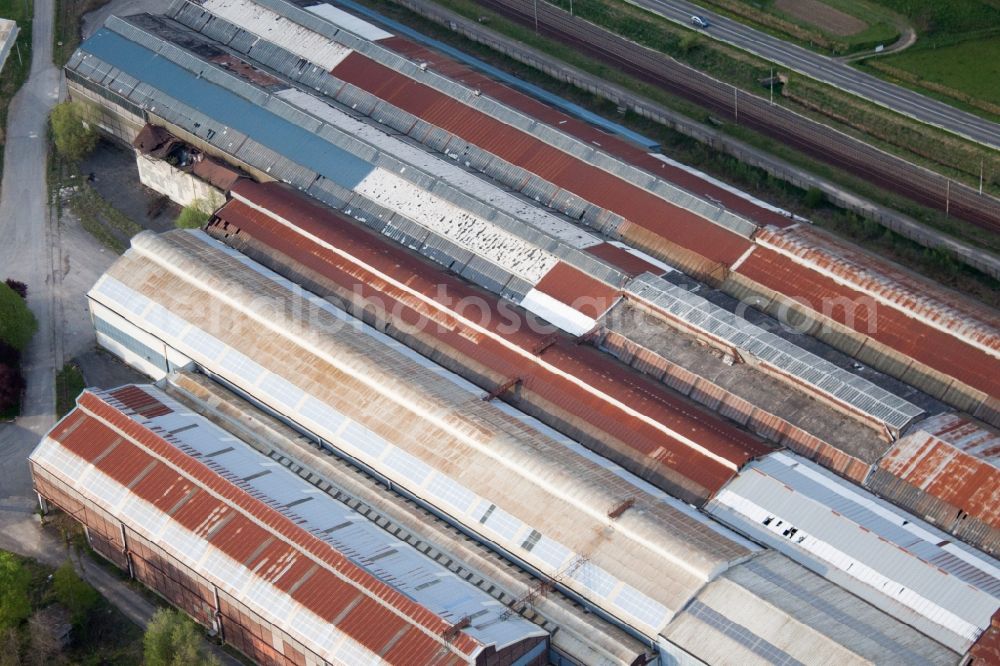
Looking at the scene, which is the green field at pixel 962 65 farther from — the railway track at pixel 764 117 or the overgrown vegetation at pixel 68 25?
the overgrown vegetation at pixel 68 25

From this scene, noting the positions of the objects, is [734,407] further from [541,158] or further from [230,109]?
[230,109]

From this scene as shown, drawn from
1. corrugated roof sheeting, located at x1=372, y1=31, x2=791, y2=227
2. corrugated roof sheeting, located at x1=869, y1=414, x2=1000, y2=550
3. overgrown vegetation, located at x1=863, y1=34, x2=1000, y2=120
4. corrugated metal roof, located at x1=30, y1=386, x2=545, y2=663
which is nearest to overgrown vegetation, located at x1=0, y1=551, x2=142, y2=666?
corrugated metal roof, located at x1=30, y1=386, x2=545, y2=663

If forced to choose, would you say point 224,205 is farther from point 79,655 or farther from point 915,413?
point 915,413

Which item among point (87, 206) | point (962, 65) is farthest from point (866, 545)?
point (87, 206)

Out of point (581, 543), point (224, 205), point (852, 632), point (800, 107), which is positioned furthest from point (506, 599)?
point (800, 107)

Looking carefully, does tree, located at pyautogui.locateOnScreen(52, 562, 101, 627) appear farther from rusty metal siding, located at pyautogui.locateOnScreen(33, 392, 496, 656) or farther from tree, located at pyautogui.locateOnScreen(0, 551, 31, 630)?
rusty metal siding, located at pyautogui.locateOnScreen(33, 392, 496, 656)
